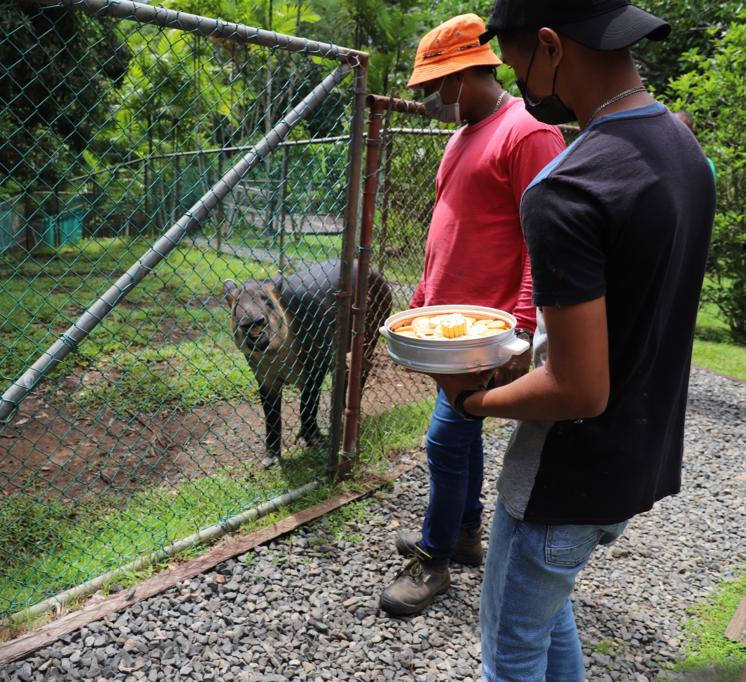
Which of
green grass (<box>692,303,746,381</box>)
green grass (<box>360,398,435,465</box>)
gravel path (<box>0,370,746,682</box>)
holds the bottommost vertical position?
green grass (<box>692,303,746,381</box>)

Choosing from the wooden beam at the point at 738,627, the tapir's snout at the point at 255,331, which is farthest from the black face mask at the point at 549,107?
the tapir's snout at the point at 255,331

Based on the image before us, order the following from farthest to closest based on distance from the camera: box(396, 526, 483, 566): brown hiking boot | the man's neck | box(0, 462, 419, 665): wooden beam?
1. box(396, 526, 483, 566): brown hiking boot
2. the man's neck
3. box(0, 462, 419, 665): wooden beam

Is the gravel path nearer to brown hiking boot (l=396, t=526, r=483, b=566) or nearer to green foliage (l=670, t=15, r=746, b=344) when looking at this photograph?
brown hiking boot (l=396, t=526, r=483, b=566)

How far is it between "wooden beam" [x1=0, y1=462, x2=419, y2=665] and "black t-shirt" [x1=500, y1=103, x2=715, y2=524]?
1.97 meters

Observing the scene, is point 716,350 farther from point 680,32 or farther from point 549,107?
point 549,107

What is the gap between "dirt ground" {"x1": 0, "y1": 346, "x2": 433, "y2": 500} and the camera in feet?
13.3

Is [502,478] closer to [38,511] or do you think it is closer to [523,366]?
[523,366]

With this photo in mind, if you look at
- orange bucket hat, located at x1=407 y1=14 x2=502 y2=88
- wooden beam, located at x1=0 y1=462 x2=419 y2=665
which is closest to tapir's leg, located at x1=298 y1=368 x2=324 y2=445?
wooden beam, located at x1=0 y1=462 x2=419 y2=665

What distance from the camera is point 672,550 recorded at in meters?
3.52

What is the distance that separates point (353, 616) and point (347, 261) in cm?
179

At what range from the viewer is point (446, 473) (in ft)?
8.82

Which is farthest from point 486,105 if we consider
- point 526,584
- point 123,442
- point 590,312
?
point 123,442

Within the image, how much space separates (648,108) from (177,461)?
3973 millimetres

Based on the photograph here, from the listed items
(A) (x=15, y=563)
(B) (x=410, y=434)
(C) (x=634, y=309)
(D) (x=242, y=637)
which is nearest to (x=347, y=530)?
(D) (x=242, y=637)
